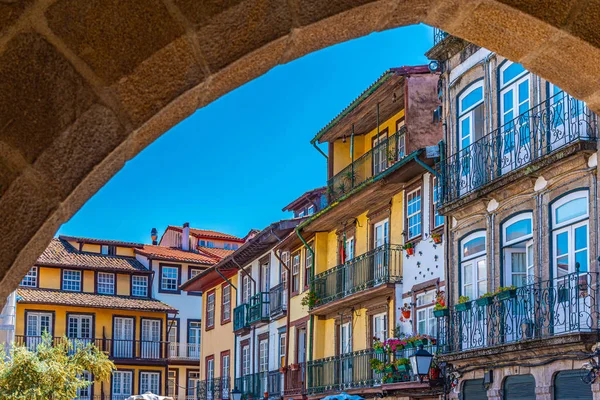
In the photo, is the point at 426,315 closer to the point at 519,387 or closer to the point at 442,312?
the point at 442,312

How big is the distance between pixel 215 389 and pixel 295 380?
946cm

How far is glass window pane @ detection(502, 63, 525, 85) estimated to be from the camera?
59.9ft

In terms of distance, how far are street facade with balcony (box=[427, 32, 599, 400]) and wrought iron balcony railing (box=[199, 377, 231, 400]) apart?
62.9ft

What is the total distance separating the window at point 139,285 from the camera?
53.3 meters

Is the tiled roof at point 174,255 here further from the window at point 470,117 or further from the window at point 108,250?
the window at point 470,117

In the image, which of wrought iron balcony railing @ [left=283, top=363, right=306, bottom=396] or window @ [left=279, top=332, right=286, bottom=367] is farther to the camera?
window @ [left=279, top=332, right=286, bottom=367]

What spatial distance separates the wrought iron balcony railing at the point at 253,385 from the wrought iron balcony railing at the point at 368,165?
24.5 ft

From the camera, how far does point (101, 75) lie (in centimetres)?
236

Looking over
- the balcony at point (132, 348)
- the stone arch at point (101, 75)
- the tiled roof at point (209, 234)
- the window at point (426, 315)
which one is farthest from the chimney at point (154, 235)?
the stone arch at point (101, 75)

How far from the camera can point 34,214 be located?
2365 millimetres

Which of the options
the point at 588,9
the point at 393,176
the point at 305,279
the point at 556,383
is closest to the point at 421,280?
the point at 393,176

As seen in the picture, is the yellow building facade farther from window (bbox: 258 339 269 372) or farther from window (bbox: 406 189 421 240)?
window (bbox: 406 189 421 240)

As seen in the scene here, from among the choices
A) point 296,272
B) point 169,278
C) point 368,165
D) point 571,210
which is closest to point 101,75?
point 571,210

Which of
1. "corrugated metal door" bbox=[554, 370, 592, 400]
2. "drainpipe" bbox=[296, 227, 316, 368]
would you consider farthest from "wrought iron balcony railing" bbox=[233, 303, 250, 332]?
"corrugated metal door" bbox=[554, 370, 592, 400]
